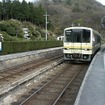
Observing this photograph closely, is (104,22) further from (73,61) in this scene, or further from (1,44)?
(1,44)

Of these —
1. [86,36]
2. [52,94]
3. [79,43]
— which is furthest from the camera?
[86,36]

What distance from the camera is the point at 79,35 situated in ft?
89.9

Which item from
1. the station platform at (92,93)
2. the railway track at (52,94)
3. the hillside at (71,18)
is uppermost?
the hillside at (71,18)

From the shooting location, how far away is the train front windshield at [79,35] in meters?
27.3

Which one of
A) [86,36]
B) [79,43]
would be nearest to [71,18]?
[86,36]

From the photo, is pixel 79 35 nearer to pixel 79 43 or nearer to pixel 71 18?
pixel 79 43

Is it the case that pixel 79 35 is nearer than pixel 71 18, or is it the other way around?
pixel 79 35

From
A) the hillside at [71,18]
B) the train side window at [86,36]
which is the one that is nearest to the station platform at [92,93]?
the train side window at [86,36]

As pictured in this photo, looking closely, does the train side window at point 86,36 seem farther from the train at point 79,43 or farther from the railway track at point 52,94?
the railway track at point 52,94

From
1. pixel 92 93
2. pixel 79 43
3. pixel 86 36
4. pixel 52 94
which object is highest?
pixel 86 36

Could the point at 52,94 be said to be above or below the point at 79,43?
below

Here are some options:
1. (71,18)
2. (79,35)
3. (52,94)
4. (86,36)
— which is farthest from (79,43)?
(71,18)

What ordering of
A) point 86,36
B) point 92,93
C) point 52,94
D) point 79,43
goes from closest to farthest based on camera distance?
1. point 92,93
2. point 52,94
3. point 79,43
4. point 86,36

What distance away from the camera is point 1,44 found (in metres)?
34.0
